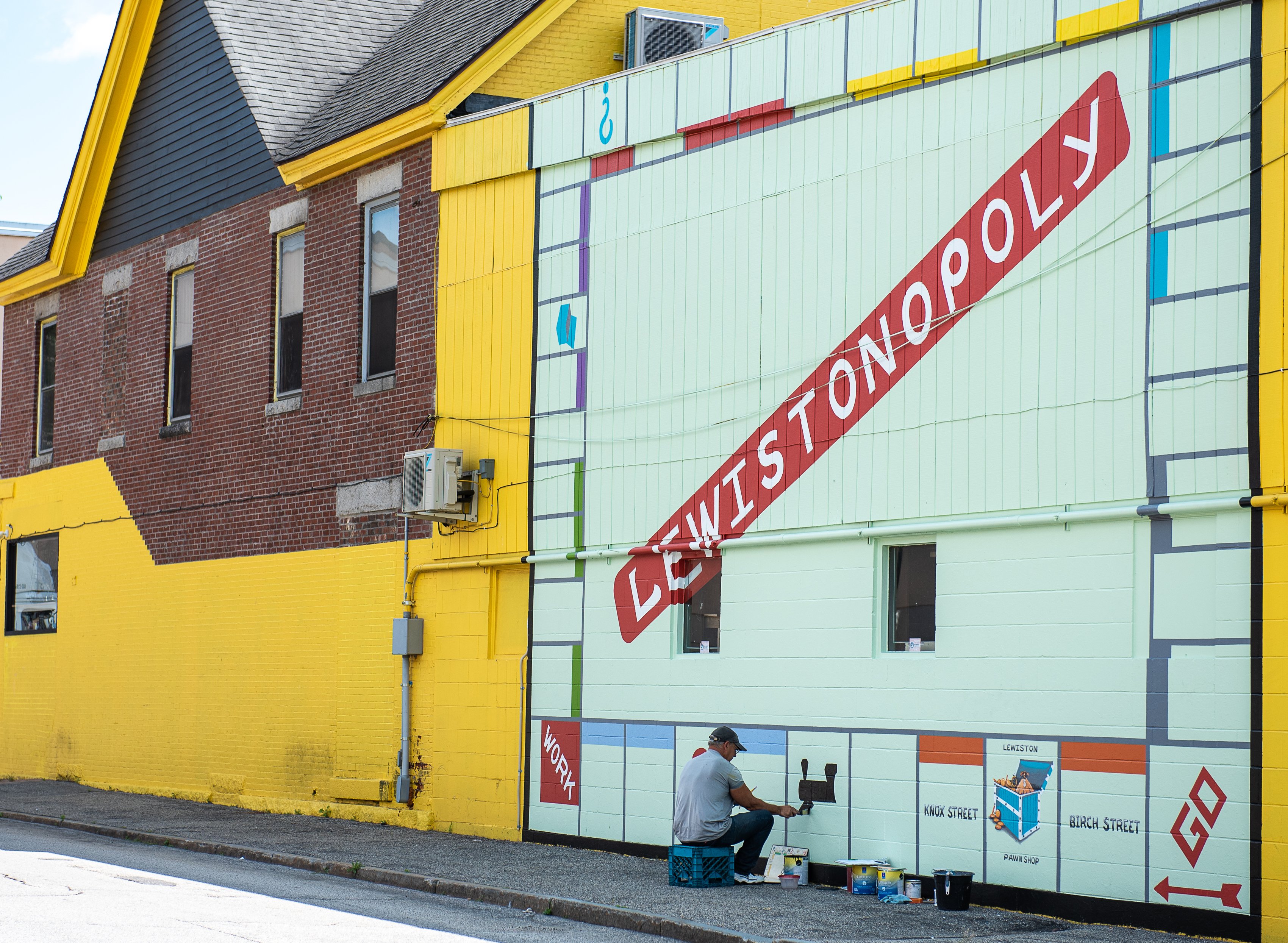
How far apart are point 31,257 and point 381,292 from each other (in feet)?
32.4

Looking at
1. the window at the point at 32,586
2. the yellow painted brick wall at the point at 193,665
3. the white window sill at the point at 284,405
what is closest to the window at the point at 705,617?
the yellow painted brick wall at the point at 193,665

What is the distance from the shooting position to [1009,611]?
35.8 ft

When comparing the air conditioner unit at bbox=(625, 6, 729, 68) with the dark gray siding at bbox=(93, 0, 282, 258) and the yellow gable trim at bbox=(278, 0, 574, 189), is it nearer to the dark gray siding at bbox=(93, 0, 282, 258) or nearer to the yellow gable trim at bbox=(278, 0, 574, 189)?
the yellow gable trim at bbox=(278, 0, 574, 189)

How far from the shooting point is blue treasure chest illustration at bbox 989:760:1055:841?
1054cm

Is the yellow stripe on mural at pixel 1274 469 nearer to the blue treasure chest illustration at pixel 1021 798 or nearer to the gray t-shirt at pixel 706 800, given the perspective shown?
the blue treasure chest illustration at pixel 1021 798

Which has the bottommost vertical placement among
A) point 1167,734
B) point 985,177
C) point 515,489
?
point 1167,734

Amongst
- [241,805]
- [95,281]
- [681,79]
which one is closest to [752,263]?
[681,79]

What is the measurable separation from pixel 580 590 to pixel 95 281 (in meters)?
11.9

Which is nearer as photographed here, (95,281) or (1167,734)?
(1167,734)

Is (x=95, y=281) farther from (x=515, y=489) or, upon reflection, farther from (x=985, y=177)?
(x=985, y=177)

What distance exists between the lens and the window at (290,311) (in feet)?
61.6

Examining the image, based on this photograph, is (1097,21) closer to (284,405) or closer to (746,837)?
(746,837)

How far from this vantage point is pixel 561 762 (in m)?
14.5

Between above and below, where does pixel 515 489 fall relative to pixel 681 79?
below
